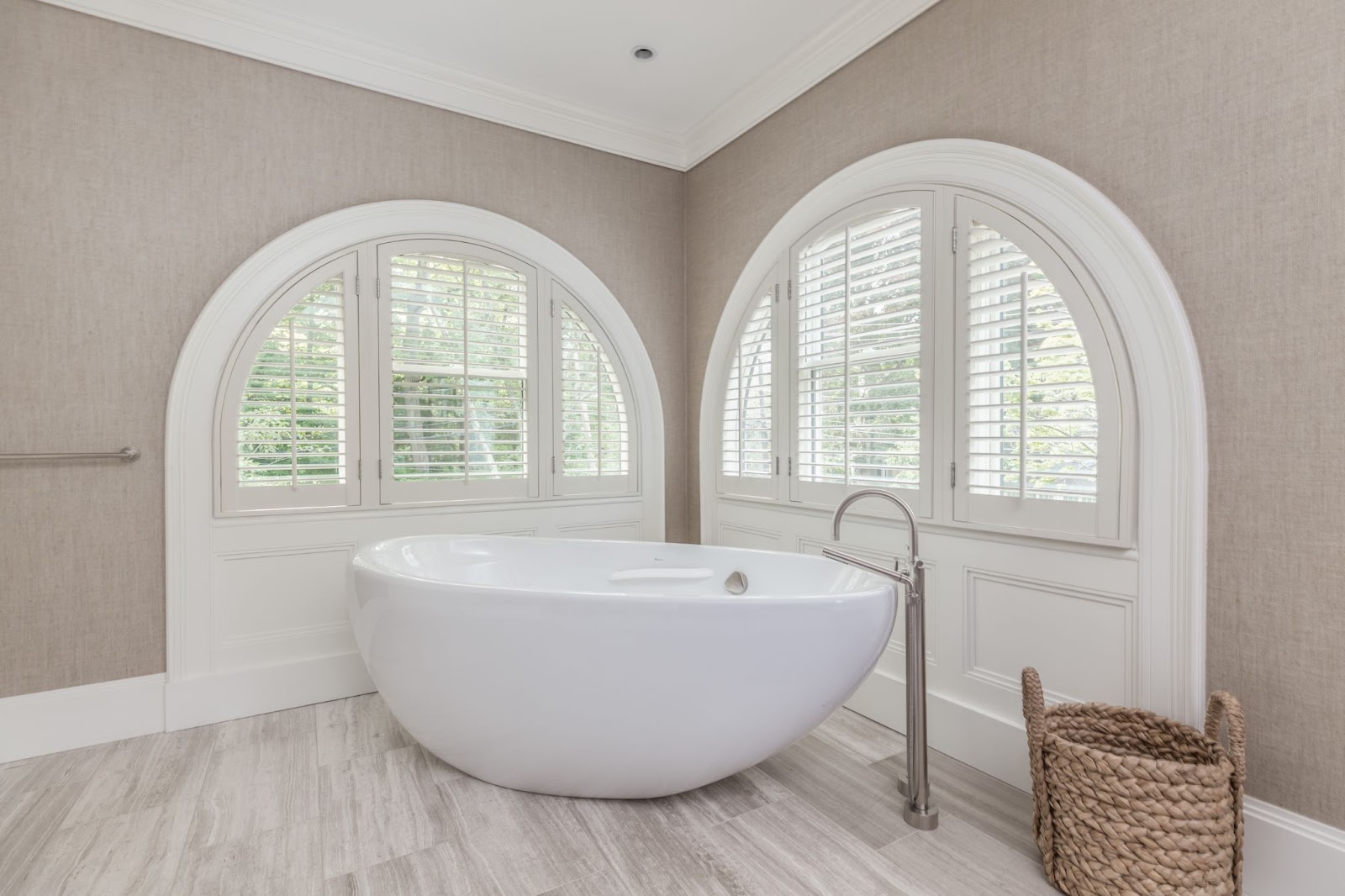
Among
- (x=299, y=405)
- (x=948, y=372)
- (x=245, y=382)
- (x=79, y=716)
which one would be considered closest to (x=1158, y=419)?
(x=948, y=372)

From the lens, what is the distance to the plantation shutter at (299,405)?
253 centimetres

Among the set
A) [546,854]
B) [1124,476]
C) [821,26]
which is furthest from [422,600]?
[821,26]

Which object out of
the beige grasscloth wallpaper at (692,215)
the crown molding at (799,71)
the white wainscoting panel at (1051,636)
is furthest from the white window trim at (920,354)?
the crown molding at (799,71)

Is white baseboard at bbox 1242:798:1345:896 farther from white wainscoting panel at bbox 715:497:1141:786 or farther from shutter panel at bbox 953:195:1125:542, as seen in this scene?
shutter panel at bbox 953:195:1125:542

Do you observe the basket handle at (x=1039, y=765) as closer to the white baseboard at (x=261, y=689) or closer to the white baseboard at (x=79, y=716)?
the white baseboard at (x=261, y=689)

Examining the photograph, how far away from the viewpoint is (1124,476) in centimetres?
175

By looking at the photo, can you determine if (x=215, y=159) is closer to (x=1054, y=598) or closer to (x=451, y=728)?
(x=451, y=728)

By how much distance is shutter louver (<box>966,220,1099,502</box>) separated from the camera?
1857 mm

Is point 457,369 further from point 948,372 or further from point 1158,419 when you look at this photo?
point 1158,419

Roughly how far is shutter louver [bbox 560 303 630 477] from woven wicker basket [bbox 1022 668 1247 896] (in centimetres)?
219

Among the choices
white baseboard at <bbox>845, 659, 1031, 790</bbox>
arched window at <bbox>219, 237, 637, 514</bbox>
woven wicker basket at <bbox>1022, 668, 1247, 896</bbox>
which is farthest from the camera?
arched window at <bbox>219, 237, 637, 514</bbox>

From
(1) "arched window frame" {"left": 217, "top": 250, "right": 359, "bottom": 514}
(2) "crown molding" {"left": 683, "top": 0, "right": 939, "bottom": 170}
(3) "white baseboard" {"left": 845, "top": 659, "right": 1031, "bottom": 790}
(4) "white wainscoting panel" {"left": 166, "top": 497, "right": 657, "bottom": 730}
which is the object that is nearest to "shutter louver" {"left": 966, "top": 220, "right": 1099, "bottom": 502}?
(3) "white baseboard" {"left": 845, "top": 659, "right": 1031, "bottom": 790}

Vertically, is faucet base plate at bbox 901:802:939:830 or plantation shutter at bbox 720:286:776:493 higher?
plantation shutter at bbox 720:286:776:493

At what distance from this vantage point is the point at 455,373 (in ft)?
9.52
